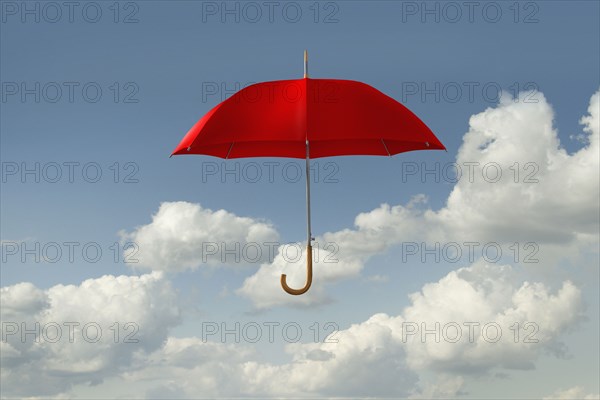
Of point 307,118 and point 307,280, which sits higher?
point 307,118

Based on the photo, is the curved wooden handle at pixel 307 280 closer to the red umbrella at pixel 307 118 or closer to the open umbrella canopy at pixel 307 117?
the red umbrella at pixel 307 118

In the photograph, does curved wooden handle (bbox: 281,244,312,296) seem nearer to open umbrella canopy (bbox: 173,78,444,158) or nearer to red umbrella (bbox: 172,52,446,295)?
red umbrella (bbox: 172,52,446,295)

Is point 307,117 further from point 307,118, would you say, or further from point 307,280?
point 307,280

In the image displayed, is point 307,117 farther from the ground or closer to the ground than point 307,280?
farther from the ground

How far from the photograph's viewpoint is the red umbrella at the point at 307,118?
8.31 meters

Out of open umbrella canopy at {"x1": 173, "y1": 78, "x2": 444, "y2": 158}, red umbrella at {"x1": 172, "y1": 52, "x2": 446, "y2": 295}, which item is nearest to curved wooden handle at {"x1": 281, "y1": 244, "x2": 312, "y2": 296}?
red umbrella at {"x1": 172, "y1": 52, "x2": 446, "y2": 295}

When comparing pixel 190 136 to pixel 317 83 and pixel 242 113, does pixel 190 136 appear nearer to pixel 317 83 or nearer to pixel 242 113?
pixel 242 113

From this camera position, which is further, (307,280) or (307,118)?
(307,280)

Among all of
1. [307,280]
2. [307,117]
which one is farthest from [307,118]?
[307,280]

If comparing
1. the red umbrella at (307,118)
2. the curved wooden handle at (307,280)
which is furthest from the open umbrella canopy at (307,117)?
the curved wooden handle at (307,280)

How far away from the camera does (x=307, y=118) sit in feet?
27.2

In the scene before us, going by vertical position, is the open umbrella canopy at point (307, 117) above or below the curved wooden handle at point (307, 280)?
above

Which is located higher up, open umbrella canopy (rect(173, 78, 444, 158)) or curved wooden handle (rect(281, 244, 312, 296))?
open umbrella canopy (rect(173, 78, 444, 158))

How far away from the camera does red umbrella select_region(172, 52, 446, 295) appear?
27.3 ft
